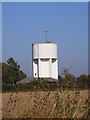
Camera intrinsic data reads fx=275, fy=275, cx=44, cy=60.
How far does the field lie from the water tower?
27048 mm

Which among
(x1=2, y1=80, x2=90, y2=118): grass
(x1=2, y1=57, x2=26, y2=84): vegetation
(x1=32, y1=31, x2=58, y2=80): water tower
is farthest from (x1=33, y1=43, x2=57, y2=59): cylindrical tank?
(x1=2, y1=80, x2=90, y2=118): grass

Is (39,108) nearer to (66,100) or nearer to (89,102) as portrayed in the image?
(66,100)

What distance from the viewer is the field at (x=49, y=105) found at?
3.90m

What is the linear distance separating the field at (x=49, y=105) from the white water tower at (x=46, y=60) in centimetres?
2705

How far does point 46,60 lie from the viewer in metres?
31.8

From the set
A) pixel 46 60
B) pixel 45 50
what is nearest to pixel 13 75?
pixel 46 60

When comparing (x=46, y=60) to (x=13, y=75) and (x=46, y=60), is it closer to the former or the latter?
(x=46, y=60)

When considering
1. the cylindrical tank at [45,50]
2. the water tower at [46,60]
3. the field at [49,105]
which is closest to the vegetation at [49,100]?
the field at [49,105]

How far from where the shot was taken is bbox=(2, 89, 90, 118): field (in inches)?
154

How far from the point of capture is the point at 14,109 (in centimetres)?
428

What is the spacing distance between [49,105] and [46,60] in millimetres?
27819

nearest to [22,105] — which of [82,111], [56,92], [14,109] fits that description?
[14,109]

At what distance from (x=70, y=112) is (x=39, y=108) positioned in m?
0.45

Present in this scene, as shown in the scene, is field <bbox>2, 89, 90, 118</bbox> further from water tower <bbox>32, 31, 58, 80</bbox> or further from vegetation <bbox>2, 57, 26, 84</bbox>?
water tower <bbox>32, 31, 58, 80</bbox>
